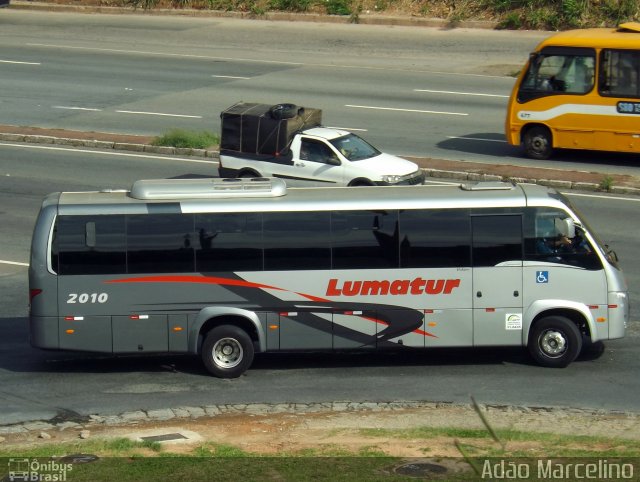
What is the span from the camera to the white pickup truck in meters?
22.6

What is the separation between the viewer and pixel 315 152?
74.8 ft

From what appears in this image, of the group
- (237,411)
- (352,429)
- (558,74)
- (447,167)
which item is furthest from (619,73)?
(352,429)

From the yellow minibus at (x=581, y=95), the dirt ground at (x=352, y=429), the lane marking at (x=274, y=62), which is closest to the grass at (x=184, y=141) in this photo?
the yellow minibus at (x=581, y=95)

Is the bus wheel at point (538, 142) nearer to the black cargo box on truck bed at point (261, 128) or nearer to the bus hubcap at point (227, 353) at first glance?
the black cargo box on truck bed at point (261, 128)

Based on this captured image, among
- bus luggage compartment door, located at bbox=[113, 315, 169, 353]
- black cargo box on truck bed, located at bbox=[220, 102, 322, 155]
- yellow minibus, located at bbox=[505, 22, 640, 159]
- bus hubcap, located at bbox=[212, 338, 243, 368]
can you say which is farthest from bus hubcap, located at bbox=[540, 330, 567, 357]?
yellow minibus, located at bbox=[505, 22, 640, 159]

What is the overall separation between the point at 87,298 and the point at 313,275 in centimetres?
298

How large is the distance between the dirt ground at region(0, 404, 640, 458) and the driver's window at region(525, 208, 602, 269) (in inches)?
92.3

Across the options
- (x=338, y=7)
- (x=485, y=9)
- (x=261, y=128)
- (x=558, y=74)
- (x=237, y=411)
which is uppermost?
(x=338, y=7)

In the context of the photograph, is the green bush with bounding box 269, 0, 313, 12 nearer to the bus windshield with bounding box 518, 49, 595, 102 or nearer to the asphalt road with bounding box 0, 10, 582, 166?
the asphalt road with bounding box 0, 10, 582, 166

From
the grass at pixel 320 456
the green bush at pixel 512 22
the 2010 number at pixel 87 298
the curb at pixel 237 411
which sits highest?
the green bush at pixel 512 22

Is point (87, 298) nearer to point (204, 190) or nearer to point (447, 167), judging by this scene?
point (204, 190)

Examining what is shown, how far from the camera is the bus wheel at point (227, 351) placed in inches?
583

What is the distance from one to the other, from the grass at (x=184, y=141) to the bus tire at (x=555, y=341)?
14.5 metres

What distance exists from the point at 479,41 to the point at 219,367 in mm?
28369
